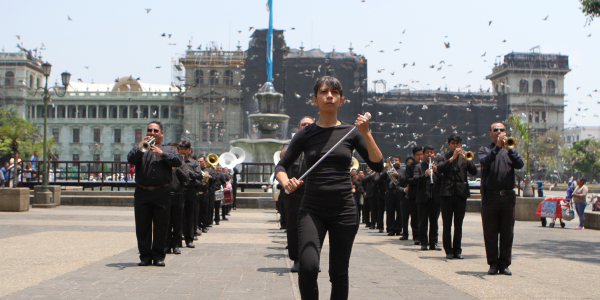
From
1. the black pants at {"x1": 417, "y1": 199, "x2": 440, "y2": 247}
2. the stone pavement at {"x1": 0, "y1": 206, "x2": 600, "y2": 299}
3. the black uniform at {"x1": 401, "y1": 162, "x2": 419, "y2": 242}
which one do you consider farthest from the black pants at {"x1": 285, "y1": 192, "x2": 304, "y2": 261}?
the black uniform at {"x1": 401, "y1": 162, "x2": 419, "y2": 242}

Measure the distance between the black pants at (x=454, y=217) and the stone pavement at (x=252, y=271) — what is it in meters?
0.25

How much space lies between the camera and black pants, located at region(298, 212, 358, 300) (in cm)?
372

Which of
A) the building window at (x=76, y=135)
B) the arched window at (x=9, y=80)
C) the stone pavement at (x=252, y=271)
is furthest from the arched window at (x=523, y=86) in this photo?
the stone pavement at (x=252, y=271)

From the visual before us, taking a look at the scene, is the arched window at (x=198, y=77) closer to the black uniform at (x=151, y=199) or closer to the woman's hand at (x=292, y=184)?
the black uniform at (x=151, y=199)

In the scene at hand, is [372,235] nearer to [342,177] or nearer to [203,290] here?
[203,290]

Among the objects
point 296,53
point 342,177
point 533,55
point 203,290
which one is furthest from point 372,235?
point 533,55

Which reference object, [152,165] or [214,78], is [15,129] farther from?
[152,165]

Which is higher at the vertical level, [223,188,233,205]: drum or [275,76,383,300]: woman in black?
[275,76,383,300]: woman in black

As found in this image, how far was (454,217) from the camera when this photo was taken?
29.8ft

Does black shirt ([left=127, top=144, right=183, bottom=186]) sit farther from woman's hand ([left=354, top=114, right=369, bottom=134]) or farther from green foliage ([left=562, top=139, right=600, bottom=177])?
green foliage ([left=562, top=139, right=600, bottom=177])

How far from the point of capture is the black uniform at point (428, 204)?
1023 centimetres

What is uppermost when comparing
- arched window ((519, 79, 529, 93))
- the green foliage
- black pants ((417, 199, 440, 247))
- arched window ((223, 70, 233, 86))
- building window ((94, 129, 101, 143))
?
arched window ((519, 79, 529, 93))

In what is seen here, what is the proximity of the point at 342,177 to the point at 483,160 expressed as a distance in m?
4.09

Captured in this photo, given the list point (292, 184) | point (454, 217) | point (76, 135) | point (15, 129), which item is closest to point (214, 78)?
point (76, 135)
